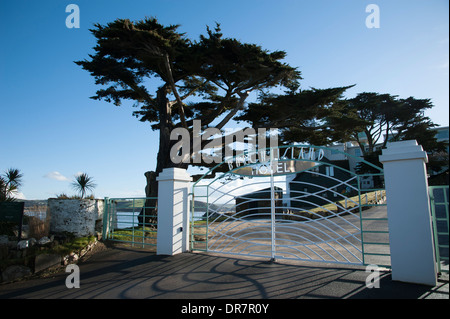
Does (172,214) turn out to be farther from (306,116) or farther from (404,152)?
(306,116)

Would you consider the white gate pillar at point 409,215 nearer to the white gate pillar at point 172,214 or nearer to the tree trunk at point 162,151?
the white gate pillar at point 172,214

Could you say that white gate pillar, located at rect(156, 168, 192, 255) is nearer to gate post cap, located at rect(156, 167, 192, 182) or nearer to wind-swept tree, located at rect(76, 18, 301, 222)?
gate post cap, located at rect(156, 167, 192, 182)

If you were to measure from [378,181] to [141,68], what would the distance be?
2436 centimetres

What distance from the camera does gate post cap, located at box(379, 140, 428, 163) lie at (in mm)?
4516

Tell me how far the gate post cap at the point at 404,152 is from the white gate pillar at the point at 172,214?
466 cm

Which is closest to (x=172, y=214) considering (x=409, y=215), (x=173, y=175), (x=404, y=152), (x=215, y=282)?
(x=173, y=175)

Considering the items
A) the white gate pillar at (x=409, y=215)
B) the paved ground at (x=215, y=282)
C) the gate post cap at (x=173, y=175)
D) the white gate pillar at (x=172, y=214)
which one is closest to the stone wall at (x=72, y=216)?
the paved ground at (x=215, y=282)

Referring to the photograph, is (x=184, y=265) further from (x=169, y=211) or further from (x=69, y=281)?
(x=69, y=281)

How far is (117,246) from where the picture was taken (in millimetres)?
8555

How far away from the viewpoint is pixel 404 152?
15.2ft

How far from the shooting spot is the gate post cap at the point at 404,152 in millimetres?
4516

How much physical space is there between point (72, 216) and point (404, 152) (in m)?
8.41
